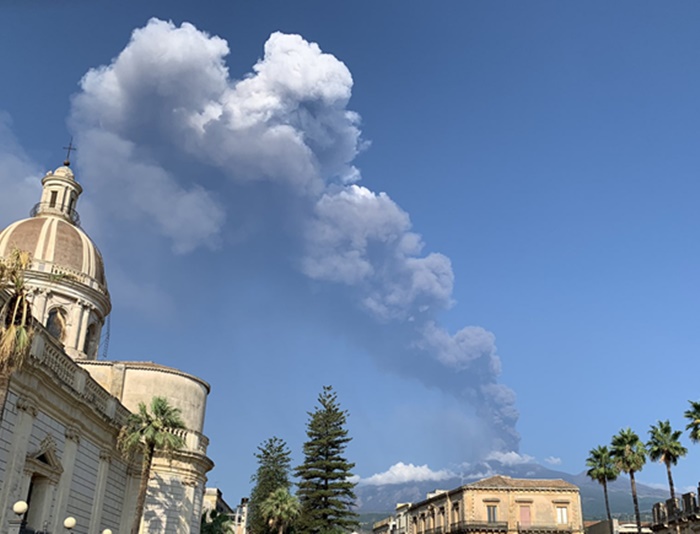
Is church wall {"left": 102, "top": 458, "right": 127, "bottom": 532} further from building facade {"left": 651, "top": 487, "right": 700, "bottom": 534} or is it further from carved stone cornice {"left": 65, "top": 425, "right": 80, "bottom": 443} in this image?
building facade {"left": 651, "top": 487, "right": 700, "bottom": 534}

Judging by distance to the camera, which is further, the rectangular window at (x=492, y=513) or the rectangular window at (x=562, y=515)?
the rectangular window at (x=492, y=513)

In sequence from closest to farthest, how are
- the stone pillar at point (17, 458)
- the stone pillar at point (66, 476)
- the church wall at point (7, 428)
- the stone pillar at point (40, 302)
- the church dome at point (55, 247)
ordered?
the church wall at point (7, 428), the stone pillar at point (17, 458), the stone pillar at point (66, 476), the stone pillar at point (40, 302), the church dome at point (55, 247)

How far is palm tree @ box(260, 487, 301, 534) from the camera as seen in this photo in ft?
181

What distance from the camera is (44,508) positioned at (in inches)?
1093

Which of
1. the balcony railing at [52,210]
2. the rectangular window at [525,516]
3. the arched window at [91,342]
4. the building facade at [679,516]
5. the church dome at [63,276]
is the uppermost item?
the balcony railing at [52,210]

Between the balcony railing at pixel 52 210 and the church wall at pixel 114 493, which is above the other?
the balcony railing at pixel 52 210

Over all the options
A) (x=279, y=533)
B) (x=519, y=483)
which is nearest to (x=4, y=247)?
(x=279, y=533)

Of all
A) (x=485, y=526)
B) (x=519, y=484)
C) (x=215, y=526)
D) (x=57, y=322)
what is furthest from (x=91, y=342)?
(x=519, y=484)

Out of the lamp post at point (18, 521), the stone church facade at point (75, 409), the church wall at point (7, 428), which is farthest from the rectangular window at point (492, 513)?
the church wall at point (7, 428)

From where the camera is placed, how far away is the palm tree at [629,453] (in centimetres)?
5247

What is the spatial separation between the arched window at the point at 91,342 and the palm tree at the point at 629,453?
38.7m

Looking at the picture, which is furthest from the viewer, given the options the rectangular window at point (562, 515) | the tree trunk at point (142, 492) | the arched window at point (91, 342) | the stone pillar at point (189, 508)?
the rectangular window at point (562, 515)

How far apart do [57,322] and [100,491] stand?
15.6 m

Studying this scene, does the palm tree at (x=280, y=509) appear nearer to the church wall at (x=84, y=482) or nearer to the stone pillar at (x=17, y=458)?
the church wall at (x=84, y=482)
